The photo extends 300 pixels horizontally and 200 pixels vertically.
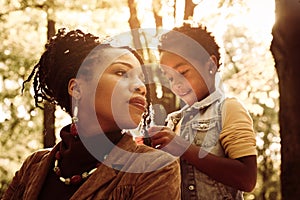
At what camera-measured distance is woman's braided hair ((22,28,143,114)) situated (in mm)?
3562

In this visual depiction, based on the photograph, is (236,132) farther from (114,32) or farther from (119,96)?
(114,32)

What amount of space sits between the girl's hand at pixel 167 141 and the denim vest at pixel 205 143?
13 cm

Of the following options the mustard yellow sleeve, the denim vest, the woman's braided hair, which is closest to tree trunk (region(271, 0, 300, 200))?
the denim vest

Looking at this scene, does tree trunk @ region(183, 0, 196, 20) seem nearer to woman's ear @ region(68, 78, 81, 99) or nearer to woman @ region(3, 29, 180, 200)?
woman @ region(3, 29, 180, 200)

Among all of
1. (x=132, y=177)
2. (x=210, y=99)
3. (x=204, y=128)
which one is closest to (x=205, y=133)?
(x=204, y=128)

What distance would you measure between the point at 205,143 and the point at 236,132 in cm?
25

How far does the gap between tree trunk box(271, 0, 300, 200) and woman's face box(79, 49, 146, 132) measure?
3.23m

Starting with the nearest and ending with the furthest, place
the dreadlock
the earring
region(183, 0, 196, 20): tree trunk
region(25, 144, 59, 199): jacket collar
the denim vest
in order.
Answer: region(25, 144, 59, 199): jacket collar
the earring
the denim vest
the dreadlock
region(183, 0, 196, 20): tree trunk

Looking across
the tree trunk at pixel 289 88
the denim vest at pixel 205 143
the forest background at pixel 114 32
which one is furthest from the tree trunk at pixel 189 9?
the denim vest at pixel 205 143

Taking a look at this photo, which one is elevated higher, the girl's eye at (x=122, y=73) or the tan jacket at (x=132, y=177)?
the girl's eye at (x=122, y=73)

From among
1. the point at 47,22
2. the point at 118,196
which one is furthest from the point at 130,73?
the point at 47,22

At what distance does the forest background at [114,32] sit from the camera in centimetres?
1266

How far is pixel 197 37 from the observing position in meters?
4.11

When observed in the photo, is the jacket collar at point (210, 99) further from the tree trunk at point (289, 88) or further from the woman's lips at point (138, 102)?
the tree trunk at point (289, 88)
